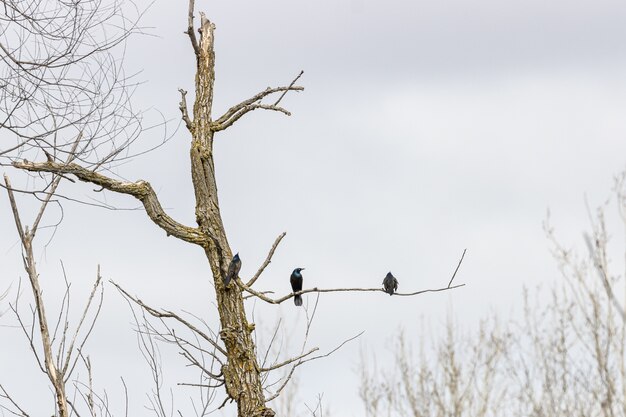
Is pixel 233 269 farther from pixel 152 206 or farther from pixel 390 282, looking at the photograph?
pixel 390 282

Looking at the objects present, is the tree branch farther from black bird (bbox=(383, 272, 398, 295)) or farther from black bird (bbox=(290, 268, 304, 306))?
black bird (bbox=(290, 268, 304, 306))

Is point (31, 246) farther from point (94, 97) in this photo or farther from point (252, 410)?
point (252, 410)

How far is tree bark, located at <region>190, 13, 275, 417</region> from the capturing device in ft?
27.4

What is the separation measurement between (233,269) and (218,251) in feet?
0.64

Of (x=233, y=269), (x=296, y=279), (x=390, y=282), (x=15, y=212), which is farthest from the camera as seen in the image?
(x=296, y=279)

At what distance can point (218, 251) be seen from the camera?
8.57 m

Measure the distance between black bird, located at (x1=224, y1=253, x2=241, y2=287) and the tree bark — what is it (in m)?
0.04

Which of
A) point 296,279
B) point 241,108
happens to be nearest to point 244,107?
point 241,108

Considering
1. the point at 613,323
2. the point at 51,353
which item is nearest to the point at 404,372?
the point at 613,323

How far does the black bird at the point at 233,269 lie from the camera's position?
841 centimetres

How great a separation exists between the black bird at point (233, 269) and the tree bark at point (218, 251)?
4cm

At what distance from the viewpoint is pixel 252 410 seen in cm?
828

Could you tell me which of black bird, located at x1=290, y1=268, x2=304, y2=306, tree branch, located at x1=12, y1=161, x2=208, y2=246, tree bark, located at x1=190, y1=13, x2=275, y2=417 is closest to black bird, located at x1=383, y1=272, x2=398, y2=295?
black bird, located at x1=290, y1=268, x2=304, y2=306

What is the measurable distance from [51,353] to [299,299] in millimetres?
2700
